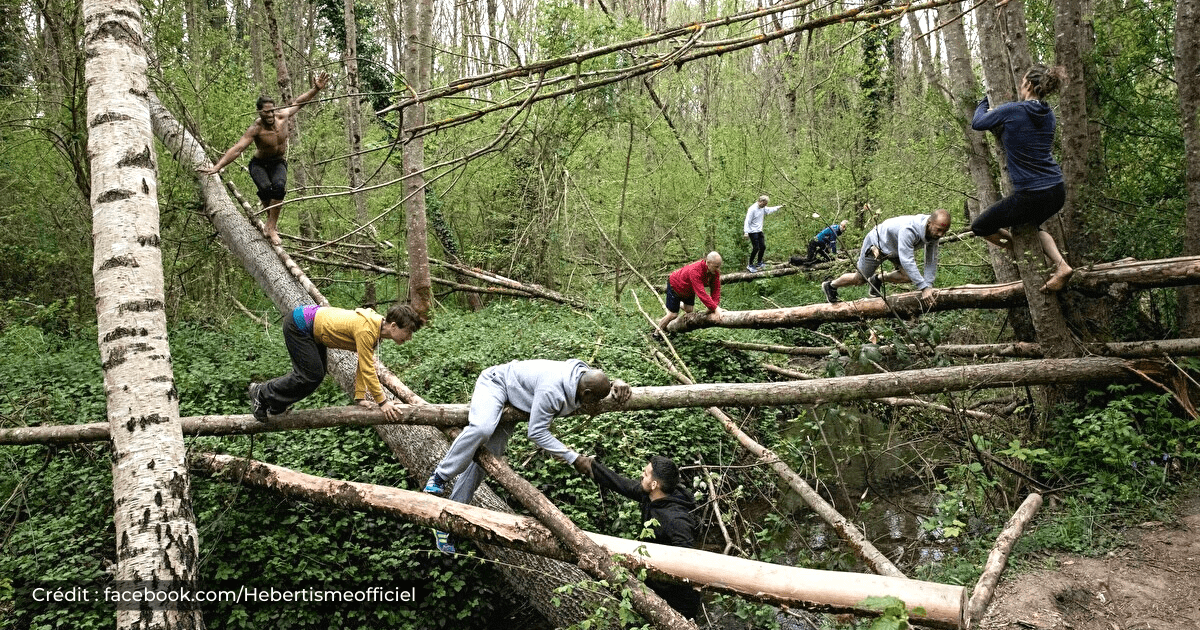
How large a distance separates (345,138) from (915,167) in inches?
465

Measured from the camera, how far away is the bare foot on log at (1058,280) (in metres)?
5.73

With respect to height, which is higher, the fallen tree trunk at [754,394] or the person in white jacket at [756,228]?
the person in white jacket at [756,228]

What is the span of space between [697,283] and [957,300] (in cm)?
290

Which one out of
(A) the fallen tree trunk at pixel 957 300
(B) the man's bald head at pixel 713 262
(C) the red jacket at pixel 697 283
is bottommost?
(A) the fallen tree trunk at pixel 957 300

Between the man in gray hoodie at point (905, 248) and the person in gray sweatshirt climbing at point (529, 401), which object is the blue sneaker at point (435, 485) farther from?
the man in gray hoodie at point (905, 248)

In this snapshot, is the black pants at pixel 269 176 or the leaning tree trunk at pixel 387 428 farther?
the black pants at pixel 269 176

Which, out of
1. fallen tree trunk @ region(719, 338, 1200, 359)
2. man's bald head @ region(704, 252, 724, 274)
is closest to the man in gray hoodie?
fallen tree trunk @ region(719, 338, 1200, 359)

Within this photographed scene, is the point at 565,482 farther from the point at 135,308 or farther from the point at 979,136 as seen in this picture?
the point at 979,136

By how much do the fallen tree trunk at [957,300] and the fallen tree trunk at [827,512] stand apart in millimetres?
1669

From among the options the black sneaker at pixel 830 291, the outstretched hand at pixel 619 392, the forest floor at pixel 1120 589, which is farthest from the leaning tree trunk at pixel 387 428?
the black sneaker at pixel 830 291

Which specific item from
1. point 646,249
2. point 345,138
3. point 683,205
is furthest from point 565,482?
point 345,138

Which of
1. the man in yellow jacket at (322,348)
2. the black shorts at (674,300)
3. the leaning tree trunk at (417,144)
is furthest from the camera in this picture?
the black shorts at (674,300)

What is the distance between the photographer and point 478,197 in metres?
12.6

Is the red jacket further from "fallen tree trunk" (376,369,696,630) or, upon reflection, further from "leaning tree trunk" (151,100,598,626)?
"fallen tree trunk" (376,369,696,630)
